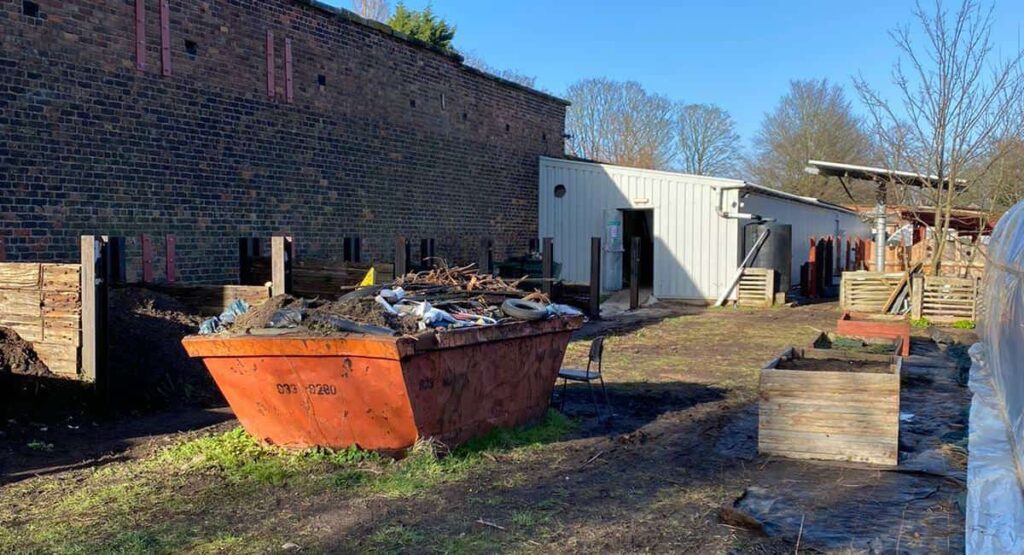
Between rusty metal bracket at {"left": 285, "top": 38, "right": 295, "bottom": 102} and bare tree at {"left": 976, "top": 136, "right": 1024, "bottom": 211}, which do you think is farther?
bare tree at {"left": 976, "top": 136, "right": 1024, "bottom": 211}

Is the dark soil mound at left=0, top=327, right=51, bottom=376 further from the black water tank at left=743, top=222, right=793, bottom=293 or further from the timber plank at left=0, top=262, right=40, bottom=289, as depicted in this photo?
the black water tank at left=743, top=222, right=793, bottom=293

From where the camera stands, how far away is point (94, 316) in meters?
7.92

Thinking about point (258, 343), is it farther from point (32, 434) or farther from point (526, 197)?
point (526, 197)

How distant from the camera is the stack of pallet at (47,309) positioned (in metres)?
8.02

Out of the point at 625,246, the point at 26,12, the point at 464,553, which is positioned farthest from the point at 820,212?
the point at 464,553

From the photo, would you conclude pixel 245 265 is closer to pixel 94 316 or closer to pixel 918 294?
pixel 94 316

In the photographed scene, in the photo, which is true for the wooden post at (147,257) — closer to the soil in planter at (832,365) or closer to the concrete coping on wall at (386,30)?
the concrete coping on wall at (386,30)

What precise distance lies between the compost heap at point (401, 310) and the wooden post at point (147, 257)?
573 cm

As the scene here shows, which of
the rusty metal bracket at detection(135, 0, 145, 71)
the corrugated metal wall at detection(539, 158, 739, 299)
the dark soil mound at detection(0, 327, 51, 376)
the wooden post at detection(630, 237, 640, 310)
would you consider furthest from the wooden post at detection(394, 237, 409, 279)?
the corrugated metal wall at detection(539, 158, 739, 299)

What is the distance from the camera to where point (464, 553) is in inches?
174

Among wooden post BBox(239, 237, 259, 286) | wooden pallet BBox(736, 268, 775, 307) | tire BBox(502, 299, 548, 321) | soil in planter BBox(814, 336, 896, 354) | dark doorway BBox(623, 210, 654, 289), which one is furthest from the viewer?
dark doorway BBox(623, 210, 654, 289)

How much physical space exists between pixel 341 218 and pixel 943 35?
13.6m

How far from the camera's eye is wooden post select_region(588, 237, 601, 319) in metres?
16.4

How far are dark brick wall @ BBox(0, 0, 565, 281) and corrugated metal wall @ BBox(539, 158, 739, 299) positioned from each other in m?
2.41
